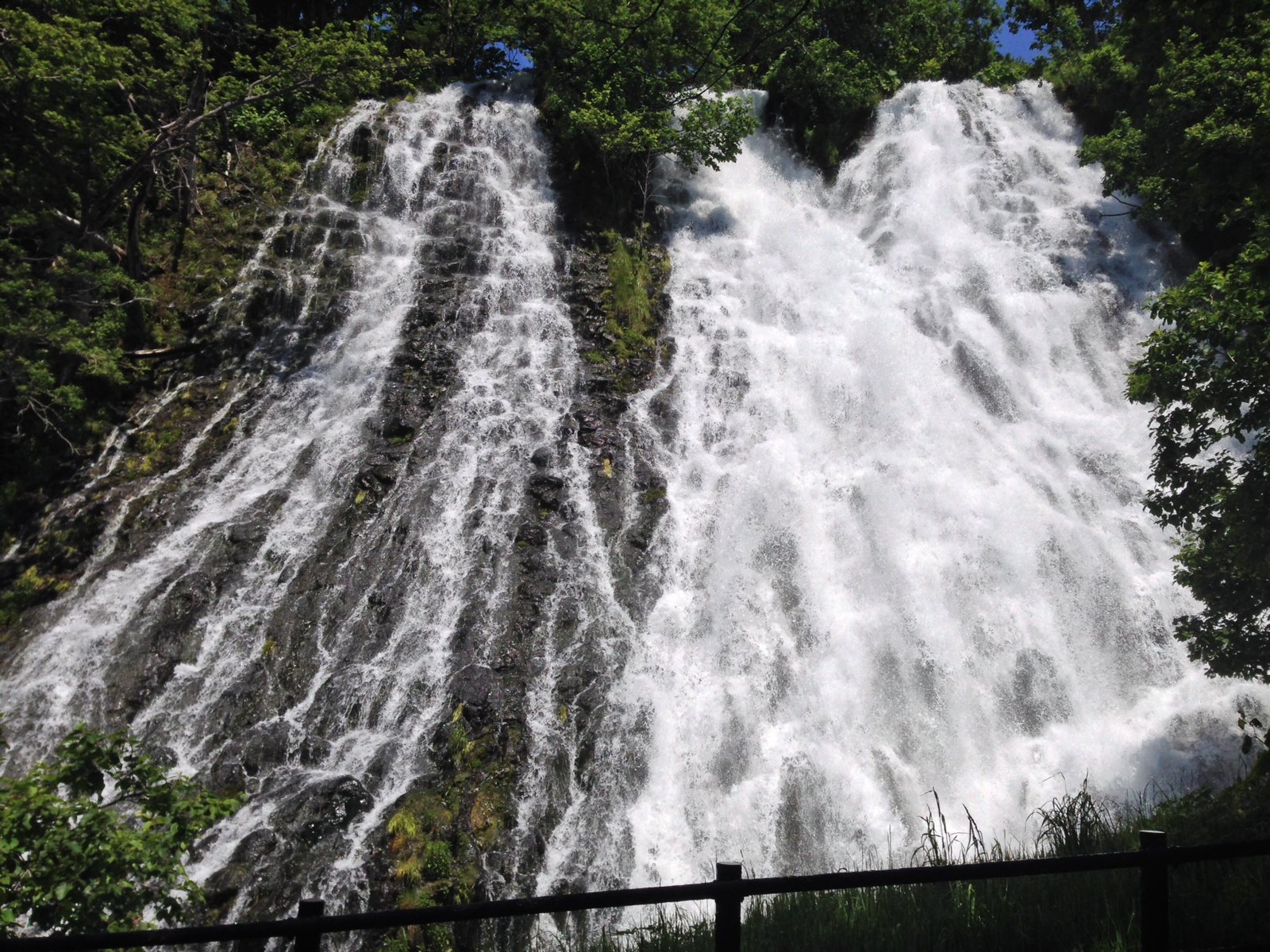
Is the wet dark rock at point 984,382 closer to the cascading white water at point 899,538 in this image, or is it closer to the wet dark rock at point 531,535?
the cascading white water at point 899,538

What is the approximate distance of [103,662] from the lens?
423 inches

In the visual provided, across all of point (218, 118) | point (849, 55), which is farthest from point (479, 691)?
point (849, 55)

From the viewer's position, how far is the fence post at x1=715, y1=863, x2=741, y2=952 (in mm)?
3076

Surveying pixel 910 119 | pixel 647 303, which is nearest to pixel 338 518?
pixel 647 303

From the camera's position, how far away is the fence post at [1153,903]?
132 inches

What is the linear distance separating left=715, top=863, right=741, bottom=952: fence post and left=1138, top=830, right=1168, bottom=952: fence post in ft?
5.81

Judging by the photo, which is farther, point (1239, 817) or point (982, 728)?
point (982, 728)

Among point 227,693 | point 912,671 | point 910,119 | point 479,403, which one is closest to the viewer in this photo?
point 227,693

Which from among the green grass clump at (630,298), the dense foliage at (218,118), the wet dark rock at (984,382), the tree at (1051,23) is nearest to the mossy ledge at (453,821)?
the dense foliage at (218,118)

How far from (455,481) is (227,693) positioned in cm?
478

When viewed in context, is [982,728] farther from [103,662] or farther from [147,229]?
[147,229]

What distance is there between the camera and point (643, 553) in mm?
12891

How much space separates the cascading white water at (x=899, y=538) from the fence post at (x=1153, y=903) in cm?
466

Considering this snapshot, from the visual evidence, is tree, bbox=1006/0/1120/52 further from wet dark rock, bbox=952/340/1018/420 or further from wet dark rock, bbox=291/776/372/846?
wet dark rock, bbox=291/776/372/846
